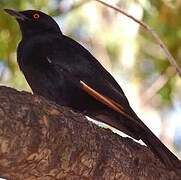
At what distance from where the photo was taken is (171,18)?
5.94m

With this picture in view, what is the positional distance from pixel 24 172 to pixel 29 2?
116 inches

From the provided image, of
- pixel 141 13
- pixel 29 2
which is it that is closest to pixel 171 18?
pixel 141 13

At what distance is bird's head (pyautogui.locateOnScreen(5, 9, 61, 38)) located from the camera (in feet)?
16.3

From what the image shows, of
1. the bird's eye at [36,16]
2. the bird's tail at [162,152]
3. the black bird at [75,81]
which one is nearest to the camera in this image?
the bird's tail at [162,152]

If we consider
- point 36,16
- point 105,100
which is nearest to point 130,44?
point 36,16

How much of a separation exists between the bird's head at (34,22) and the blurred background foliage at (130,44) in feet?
1.08

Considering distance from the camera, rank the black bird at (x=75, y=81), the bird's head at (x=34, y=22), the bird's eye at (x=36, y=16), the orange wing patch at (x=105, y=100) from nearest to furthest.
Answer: the orange wing patch at (x=105, y=100)
the black bird at (x=75, y=81)
the bird's head at (x=34, y=22)
the bird's eye at (x=36, y=16)

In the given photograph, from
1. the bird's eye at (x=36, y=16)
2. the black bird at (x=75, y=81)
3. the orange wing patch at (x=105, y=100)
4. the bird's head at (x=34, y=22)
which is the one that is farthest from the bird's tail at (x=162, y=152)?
the bird's eye at (x=36, y=16)

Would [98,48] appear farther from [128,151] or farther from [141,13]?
[128,151]

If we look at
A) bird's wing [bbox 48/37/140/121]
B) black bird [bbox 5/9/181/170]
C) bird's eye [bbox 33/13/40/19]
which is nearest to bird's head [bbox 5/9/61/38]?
bird's eye [bbox 33/13/40/19]

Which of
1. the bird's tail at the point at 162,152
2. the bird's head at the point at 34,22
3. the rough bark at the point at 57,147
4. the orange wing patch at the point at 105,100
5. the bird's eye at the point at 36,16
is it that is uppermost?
the bird's eye at the point at 36,16

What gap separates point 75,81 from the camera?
4.20 meters

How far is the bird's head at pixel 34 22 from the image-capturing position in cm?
495

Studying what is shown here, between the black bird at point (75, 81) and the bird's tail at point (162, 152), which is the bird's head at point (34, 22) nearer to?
the black bird at point (75, 81)
